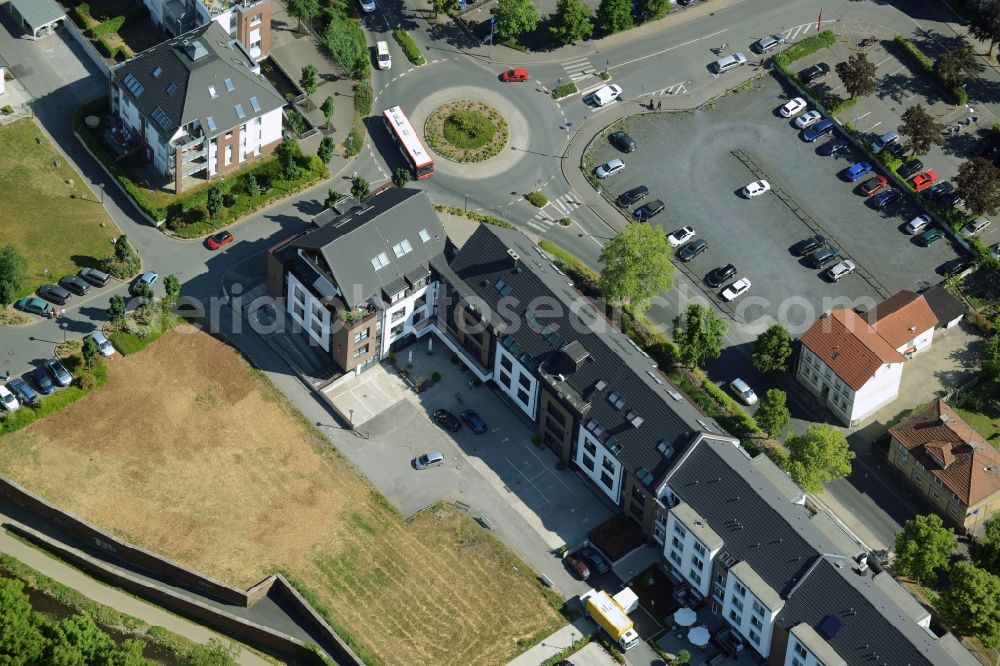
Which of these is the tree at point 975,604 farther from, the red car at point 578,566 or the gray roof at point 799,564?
the red car at point 578,566

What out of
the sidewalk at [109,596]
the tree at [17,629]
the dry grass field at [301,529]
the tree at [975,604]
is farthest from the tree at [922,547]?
the tree at [17,629]

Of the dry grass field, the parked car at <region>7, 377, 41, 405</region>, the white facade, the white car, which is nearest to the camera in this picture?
Answer: the dry grass field

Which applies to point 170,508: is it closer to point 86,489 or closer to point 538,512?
point 86,489

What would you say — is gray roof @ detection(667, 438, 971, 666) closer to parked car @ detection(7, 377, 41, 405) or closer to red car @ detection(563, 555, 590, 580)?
red car @ detection(563, 555, 590, 580)

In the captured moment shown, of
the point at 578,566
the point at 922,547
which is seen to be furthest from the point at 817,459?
the point at 578,566

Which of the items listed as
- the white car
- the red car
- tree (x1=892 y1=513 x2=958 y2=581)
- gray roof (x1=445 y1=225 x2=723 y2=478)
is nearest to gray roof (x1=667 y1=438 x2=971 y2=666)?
gray roof (x1=445 y1=225 x2=723 y2=478)

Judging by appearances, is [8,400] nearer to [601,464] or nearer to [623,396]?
[601,464]
